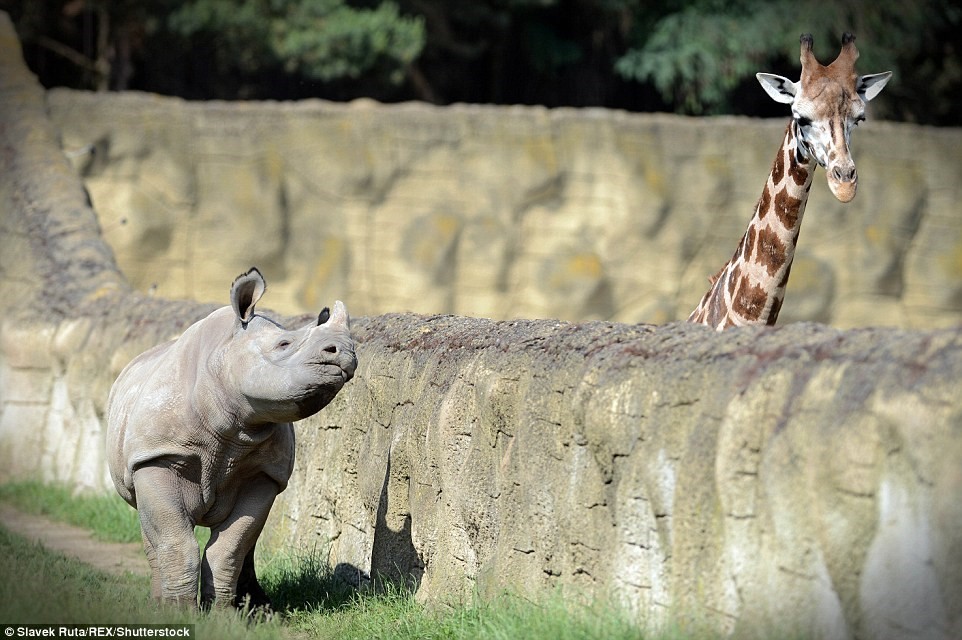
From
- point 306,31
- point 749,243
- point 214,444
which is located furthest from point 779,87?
point 306,31

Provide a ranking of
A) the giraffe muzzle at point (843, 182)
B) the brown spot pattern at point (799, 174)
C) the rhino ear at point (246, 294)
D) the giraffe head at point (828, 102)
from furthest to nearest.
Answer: the brown spot pattern at point (799, 174), the giraffe head at point (828, 102), the giraffe muzzle at point (843, 182), the rhino ear at point (246, 294)

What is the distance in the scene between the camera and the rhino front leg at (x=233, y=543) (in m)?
6.63

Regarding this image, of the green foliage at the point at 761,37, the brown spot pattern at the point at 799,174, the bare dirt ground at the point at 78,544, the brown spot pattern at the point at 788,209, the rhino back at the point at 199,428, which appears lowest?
the bare dirt ground at the point at 78,544

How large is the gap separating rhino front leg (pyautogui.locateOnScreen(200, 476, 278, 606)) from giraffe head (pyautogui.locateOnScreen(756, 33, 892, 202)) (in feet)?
11.1

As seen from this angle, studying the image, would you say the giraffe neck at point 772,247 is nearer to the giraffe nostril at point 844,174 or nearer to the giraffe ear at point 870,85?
the giraffe ear at point 870,85

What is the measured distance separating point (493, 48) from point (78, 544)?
16.4 m

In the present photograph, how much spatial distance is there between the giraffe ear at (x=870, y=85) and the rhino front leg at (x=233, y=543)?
3931 millimetres

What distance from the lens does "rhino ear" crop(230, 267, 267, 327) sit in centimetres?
641

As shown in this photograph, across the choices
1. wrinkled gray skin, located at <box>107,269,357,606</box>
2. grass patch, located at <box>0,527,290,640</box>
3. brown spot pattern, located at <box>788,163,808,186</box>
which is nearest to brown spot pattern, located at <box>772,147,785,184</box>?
brown spot pattern, located at <box>788,163,808,186</box>

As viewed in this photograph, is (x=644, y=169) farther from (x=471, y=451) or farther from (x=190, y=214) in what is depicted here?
(x=471, y=451)

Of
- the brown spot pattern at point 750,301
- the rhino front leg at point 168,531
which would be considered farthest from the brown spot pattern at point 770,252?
the rhino front leg at point 168,531

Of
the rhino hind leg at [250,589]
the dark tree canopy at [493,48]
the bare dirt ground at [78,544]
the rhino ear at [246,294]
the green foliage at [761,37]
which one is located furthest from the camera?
the green foliage at [761,37]

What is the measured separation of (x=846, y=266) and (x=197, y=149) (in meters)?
8.31

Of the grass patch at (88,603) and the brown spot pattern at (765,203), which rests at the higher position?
the brown spot pattern at (765,203)
